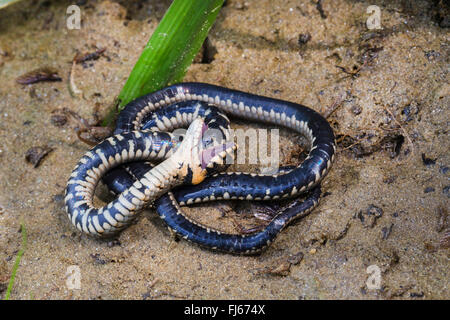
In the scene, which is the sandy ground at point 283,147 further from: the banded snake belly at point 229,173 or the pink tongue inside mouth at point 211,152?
the pink tongue inside mouth at point 211,152

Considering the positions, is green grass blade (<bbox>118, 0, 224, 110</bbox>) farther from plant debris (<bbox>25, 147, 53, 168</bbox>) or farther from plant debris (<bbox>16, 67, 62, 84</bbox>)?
plant debris (<bbox>16, 67, 62, 84</bbox>)

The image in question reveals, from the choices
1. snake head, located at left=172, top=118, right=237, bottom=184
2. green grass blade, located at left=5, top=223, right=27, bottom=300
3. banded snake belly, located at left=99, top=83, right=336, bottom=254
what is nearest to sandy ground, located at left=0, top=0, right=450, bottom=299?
green grass blade, located at left=5, top=223, right=27, bottom=300

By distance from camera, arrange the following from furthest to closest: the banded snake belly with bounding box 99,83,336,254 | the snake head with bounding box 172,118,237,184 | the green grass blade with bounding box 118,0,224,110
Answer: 1. the green grass blade with bounding box 118,0,224,110
2. the snake head with bounding box 172,118,237,184
3. the banded snake belly with bounding box 99,83,336,254

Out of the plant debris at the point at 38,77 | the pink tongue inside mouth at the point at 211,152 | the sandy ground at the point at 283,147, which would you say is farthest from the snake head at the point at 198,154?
the plant debris at the point at 38,77

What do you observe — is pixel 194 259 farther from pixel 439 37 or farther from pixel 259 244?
pixel 439 37

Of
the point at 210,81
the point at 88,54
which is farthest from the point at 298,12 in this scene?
the point at 88,54

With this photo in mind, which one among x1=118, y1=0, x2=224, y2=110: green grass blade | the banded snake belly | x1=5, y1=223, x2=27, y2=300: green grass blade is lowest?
x1=5, y1=223, x2=27, y2=300: green grass blade
